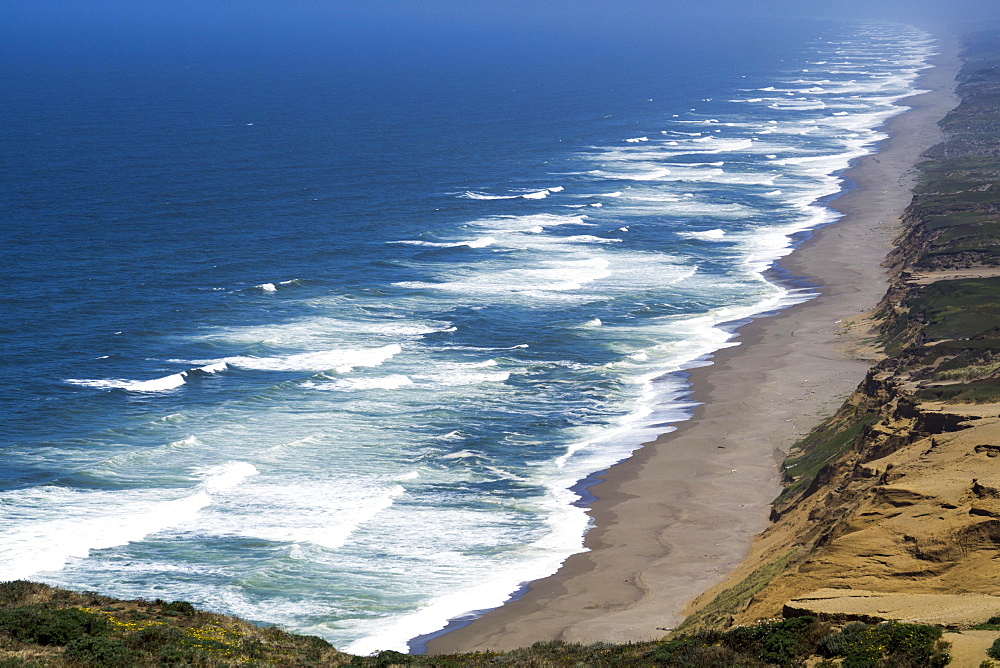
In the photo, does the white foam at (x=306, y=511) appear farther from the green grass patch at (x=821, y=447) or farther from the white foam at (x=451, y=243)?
the white foam at (x=451, y=243)

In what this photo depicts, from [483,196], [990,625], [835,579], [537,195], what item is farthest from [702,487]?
[537,195]

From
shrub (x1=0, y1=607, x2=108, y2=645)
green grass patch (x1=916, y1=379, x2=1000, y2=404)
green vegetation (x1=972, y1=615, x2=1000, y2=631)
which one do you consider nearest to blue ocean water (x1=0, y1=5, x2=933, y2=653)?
shrub (x1=0, y1=607, x2=108, y2=645)

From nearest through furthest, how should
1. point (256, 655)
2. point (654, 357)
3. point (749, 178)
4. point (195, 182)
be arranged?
point (256, 655)
point (654, 357)
point (195, 182)
point (749, 178)

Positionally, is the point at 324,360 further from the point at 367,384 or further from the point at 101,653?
the point at 101,653

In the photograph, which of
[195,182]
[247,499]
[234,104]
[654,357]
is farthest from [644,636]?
[234,104]

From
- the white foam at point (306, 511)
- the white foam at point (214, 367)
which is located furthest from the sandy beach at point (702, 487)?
the white foam at point (214, 367)

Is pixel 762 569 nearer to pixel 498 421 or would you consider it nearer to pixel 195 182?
pixel 498 421
